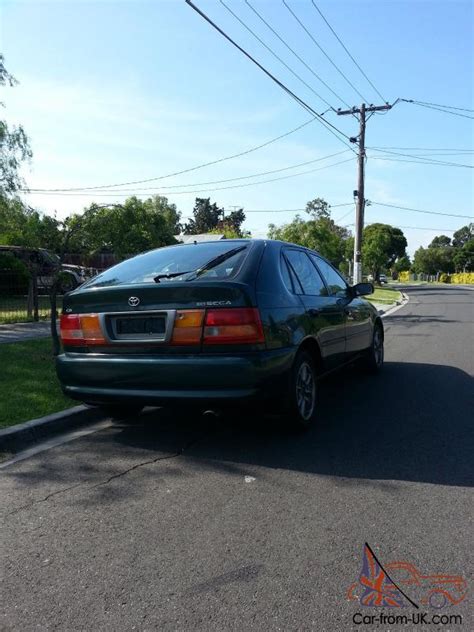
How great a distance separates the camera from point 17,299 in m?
12.8

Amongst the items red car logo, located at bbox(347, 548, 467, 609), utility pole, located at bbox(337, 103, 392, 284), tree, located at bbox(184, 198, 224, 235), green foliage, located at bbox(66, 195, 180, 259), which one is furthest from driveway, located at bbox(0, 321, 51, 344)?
tree, located at bbox(184, 198, 224, 235)

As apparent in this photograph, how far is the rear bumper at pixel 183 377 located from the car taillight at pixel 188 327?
12 centimetres

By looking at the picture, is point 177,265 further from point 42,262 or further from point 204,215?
point 204,215

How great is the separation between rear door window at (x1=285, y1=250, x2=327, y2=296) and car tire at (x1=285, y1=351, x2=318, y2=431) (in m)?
0.68

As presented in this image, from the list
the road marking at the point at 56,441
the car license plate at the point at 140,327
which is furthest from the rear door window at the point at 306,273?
the road marking at the point at 56,441

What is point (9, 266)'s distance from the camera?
57.2ft

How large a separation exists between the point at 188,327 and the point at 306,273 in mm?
1833

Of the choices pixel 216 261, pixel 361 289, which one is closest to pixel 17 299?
pixel 361 289

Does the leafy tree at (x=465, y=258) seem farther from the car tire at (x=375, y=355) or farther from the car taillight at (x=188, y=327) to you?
the car taillight at (x=188, y=327)

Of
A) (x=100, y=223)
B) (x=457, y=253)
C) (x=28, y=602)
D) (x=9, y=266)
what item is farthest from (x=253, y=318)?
(x=457, y=253)

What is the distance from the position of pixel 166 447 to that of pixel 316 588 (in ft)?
7.11

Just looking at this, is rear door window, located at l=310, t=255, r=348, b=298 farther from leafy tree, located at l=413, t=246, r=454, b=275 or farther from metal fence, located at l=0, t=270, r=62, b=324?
leafy tree, located at l=413, t=246, r=454, b=275

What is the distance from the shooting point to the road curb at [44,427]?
446 cm

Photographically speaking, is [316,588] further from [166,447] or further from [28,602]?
[166,447]
